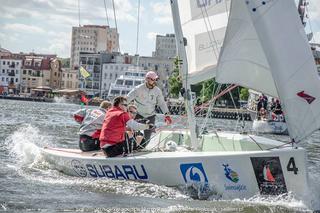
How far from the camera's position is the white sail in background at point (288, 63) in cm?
901

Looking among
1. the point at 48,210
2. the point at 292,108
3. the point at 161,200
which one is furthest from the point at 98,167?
the point at 292,108

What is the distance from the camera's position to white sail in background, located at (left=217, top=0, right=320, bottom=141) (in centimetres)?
901

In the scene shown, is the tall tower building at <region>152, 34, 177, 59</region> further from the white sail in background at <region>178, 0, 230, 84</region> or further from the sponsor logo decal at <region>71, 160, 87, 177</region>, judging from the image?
the sponsor logo decal at <region>71, 160, 87, 177</region>

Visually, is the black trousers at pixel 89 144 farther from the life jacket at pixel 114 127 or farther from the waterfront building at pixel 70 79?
the waterfront building at pixel 70 79

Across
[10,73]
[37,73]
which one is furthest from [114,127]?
[10,73]

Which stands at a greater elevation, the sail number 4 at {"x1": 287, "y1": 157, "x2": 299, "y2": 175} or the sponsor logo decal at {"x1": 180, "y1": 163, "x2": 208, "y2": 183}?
the sail number 4 at {"x1": 287, "y1": 157, "x2": 299, "y2": 175}

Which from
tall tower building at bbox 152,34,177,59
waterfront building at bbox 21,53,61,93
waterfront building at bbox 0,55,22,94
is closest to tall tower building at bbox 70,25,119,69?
tall tower building at bbox 152,34,177,59

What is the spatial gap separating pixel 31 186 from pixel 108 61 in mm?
118134

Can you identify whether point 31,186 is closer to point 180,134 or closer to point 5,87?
point 180,134

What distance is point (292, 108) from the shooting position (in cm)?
904

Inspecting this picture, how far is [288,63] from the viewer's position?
29.8 ft

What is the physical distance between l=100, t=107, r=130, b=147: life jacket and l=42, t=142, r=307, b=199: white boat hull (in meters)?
0.38

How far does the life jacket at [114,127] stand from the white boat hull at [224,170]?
0.38 meters

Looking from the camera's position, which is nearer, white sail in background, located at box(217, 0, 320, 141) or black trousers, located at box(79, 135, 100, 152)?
white sail in background, located at box(217, 0, 320, 141)
